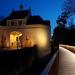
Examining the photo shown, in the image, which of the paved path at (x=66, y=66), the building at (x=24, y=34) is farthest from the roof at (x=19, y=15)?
the paved path at (x=66, y=66)

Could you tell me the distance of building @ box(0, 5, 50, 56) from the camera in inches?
1639

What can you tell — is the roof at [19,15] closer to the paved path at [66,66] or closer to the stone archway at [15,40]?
the stone archway at [15,40]

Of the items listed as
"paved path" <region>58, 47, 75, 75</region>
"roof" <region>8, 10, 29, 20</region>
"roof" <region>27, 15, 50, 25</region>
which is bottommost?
"paved path" <region>58, 47, 75, 75</region>

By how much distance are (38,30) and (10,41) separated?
5688 mm

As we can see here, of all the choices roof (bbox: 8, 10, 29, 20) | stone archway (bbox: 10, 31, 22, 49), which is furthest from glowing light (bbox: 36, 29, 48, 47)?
roof (bbox: 8, 10, 29, 20)

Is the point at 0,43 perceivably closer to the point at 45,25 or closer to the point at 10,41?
the point at 10,41

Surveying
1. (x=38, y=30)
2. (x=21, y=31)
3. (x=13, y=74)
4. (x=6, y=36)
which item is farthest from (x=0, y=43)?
(x=13, y=74)

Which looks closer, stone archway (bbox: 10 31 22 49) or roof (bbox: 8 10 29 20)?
stone archway (bbox: 10 31 22 49)

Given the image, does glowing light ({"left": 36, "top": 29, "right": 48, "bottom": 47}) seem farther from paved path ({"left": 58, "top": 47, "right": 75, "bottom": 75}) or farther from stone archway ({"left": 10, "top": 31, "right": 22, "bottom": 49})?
paved path ({"left": 58, "top": 47, "right": 75, "bottom": 75})

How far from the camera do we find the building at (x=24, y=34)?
137 feet

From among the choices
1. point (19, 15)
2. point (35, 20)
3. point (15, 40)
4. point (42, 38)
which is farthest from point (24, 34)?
point (19, 15)

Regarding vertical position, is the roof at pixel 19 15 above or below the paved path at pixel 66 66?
above

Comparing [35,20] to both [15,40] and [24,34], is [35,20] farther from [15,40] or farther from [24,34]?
[24,34]

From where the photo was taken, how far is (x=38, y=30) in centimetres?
4256
